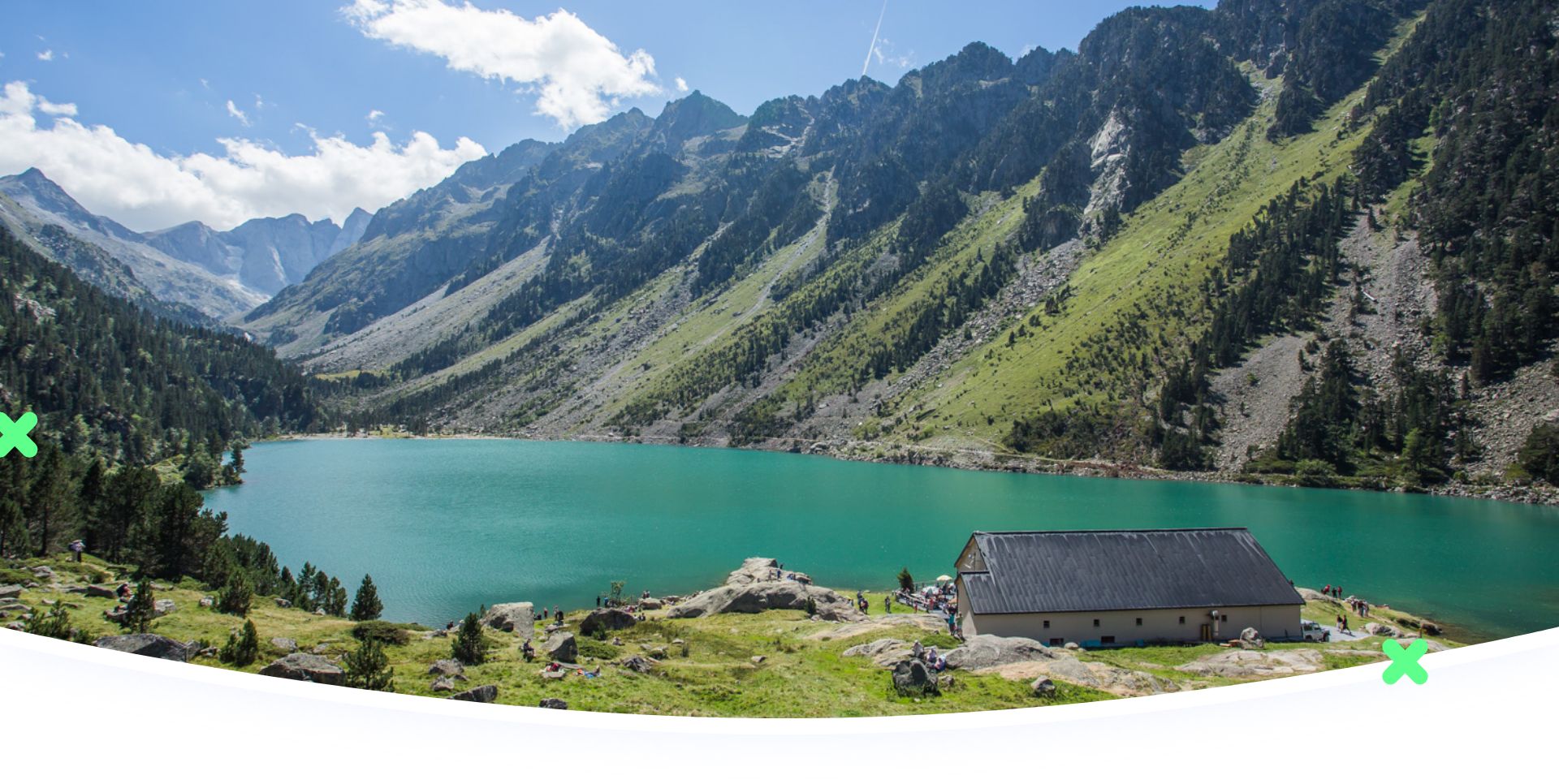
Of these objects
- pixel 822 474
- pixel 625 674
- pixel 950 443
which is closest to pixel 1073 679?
pixel 625 674

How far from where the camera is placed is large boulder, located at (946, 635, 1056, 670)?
2269cm

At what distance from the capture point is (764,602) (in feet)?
136

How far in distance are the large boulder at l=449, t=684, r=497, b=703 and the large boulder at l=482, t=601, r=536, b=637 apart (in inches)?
615

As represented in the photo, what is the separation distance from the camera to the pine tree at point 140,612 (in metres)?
21.7

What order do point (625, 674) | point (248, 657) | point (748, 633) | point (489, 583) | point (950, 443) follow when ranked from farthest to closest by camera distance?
point (950, 443)
point (489, 583)
point (748, 633)
point (625, 674)
point (248, 657)

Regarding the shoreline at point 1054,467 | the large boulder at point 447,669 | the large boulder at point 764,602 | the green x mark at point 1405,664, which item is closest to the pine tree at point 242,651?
the large boulder at point 447,669

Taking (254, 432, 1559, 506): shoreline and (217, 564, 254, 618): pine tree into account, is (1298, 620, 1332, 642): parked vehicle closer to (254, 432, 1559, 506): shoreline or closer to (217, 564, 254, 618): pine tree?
(217, 564, 254, 618): pine tree

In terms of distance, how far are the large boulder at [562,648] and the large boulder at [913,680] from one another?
36.2 ft

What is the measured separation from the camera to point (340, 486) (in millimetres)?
103188

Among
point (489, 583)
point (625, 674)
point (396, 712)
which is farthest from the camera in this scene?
point (489, 583)

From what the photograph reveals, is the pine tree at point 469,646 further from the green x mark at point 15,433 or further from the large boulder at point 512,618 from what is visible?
the green x mark at point 15,433

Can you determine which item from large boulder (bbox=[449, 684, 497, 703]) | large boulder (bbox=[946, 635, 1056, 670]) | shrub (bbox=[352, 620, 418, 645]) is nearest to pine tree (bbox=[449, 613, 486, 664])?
shrub (bbox=[352, 620, 418, 645])

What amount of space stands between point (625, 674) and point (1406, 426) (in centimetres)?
11175

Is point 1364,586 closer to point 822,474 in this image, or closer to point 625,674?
point 625,674
